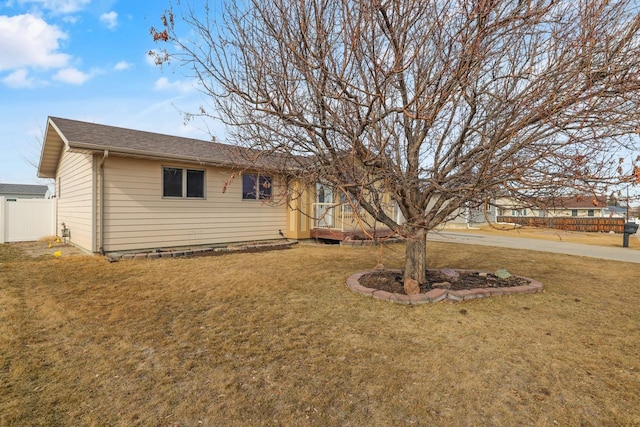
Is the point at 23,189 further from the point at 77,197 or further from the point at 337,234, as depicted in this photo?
the point at 337,234

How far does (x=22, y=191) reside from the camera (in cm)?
3478

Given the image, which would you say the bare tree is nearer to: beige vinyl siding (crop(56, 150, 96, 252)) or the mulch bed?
the mulch bed

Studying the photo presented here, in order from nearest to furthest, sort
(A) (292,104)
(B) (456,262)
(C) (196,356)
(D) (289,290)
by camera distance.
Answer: (C) (196,356) → (A) (292,104) → (D) (289,290) → (B) (456,262)

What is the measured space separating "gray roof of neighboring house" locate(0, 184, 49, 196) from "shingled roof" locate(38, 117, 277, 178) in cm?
3066

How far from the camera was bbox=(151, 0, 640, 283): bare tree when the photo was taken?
3.30m

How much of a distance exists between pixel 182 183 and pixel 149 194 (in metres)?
0.94

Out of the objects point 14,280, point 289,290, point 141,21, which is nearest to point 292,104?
point 141,21

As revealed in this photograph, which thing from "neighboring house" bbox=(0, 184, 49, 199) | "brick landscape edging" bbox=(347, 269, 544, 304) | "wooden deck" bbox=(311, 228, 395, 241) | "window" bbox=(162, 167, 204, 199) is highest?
"neighboring house" bbox=(0, 184, 49, 199)

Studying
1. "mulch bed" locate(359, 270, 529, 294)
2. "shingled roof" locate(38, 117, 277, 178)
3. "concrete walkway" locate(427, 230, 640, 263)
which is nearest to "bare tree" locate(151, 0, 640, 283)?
"mulch bed" locate(359, 270, 529, 294)

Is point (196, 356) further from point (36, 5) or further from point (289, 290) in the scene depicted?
point (36, 5)

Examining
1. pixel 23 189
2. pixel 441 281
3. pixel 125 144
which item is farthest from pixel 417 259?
pixel 23 189

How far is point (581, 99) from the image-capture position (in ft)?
10.5

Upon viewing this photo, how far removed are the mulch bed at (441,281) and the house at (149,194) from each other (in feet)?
8.99

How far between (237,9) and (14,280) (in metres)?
5.90
